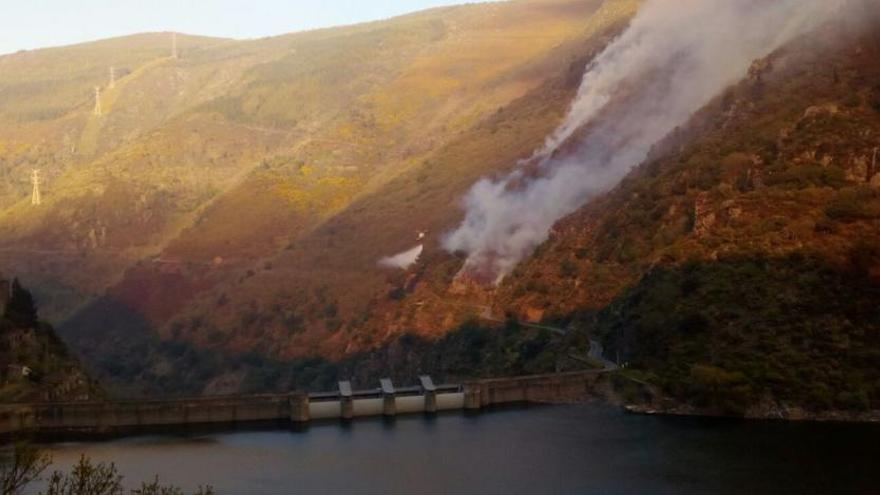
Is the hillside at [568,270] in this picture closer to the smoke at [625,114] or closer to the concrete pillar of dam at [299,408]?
the smoke at [625,114]

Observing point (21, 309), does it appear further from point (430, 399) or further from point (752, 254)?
point (752, 254)

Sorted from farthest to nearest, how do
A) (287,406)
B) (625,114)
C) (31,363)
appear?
(625,114) → (31,363) → (287,406)

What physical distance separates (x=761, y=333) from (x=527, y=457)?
66.6ft

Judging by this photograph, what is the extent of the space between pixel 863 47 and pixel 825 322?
3761cm

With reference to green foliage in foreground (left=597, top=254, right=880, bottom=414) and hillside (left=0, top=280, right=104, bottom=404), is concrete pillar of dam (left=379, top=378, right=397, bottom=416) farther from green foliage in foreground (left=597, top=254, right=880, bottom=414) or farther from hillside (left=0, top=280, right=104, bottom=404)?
hillside (left=0, top=280, right=104, bottom=404)

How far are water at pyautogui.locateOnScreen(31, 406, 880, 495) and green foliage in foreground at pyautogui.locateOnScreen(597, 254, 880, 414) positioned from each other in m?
3.02

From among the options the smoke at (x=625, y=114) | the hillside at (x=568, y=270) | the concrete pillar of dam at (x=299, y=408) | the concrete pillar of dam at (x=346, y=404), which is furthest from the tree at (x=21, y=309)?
the smoke at (x=625, y=114)

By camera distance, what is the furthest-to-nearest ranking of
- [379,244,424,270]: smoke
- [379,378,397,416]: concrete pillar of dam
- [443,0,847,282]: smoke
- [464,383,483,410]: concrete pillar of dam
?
[379,244,424,270]: smoke
[443,0,847,282]: smoke
[464,383,483,410]: concrete pillar of dam
[379,378,397,416]: concrete pillar of dam

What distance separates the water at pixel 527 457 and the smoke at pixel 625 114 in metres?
44.1

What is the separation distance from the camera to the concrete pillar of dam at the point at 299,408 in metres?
86.6

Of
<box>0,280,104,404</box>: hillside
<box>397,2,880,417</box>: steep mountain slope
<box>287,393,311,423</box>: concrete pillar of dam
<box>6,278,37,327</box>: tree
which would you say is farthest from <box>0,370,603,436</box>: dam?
<box>6,278,37,327</box>: tree

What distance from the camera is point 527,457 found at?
7244cm

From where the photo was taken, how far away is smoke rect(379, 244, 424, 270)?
466 ft

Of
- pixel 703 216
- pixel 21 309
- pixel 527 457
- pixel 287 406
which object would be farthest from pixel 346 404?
pixel 703 216
